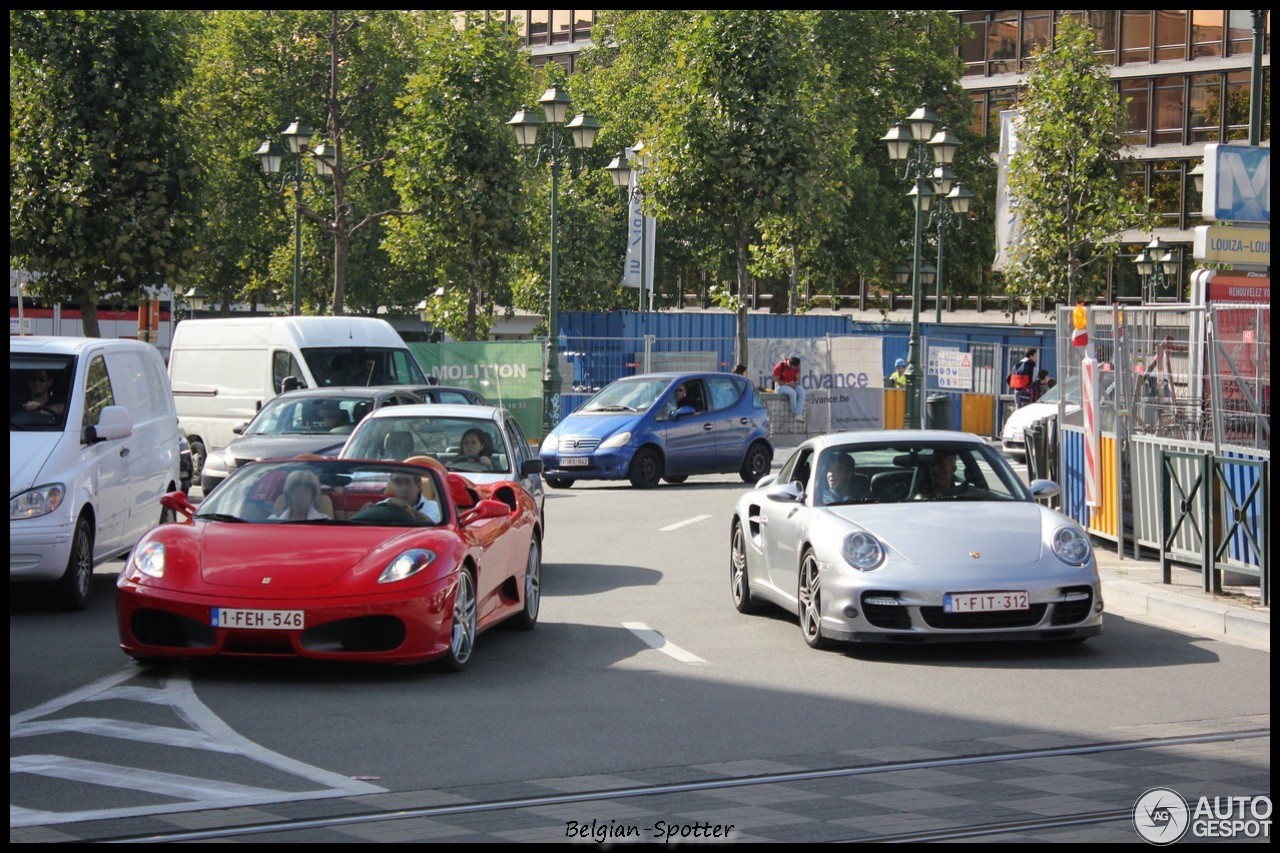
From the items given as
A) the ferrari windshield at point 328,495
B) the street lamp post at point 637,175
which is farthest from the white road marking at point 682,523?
the street lamp post at point 637,175

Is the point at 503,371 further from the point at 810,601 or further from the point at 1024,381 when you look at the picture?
the point at 810,601

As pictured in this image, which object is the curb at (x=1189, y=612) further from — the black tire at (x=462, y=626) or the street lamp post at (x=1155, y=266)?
the street lamp post at (x=1155, y=266)

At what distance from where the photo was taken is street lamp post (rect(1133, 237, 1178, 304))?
61.0 metres

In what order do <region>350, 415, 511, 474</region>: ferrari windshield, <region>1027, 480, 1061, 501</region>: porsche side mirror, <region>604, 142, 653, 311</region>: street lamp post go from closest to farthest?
<region>1027, 480, 1061, 501</region>: porsche side mirror, <region>350, 415, 511, 474</region>: ferrari windshield, <region>604, 142, 653, 311</region>: street lamp post

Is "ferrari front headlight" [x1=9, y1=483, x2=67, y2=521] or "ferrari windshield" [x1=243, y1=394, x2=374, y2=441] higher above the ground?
"ferrari windshield" [x1=243, y1=394, x2=374, y2=441]

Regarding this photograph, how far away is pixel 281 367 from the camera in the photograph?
25.2 m

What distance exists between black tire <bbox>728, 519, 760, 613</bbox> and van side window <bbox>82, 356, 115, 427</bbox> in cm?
465

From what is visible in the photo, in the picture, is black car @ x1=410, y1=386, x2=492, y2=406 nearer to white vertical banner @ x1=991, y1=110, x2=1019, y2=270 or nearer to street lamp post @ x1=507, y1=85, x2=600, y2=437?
street lamp post @ x1=507, y1=85, x2=600, y2=437

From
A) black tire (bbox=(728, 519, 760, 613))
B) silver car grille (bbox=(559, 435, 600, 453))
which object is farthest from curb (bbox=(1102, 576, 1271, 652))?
silver car grille (bbox=(559, 435, 600, 453))

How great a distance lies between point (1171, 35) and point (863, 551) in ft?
211

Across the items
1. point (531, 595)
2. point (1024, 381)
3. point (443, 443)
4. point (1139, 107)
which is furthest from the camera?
point (1139, 107)

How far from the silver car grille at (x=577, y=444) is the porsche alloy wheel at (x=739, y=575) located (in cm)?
1137

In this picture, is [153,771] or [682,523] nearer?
[153,771]
